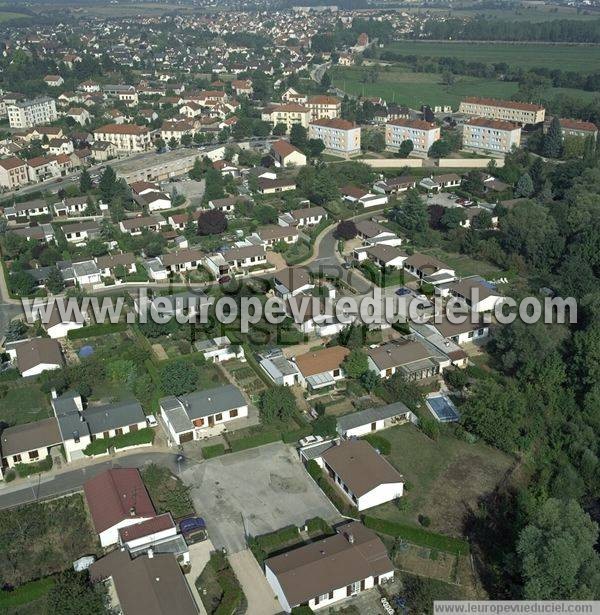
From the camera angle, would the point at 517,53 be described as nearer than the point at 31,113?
No

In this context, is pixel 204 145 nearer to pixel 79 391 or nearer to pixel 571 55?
pixel 79 391

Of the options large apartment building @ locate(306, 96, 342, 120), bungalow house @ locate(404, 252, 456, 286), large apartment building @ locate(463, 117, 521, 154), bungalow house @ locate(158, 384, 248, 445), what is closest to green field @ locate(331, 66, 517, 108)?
large apartment building @ locate(306, 96, 342, 120)

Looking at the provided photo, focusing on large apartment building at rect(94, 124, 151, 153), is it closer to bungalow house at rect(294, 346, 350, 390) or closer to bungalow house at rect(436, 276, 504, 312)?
bungalow house at rect(436, 276, 504, 312)

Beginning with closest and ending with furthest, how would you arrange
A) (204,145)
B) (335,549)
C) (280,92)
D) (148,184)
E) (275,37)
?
(335,549)
(148,184)
(204,145)
(280,92)
(275,37)

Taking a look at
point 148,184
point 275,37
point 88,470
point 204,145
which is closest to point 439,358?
point 88,470

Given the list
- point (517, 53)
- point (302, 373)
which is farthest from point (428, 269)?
point (517, 53)

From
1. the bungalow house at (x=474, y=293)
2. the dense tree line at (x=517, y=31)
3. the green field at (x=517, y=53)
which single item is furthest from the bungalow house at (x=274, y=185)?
the dense tree line at (x=517, y=31)

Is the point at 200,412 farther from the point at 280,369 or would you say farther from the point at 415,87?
the point at 415,87
